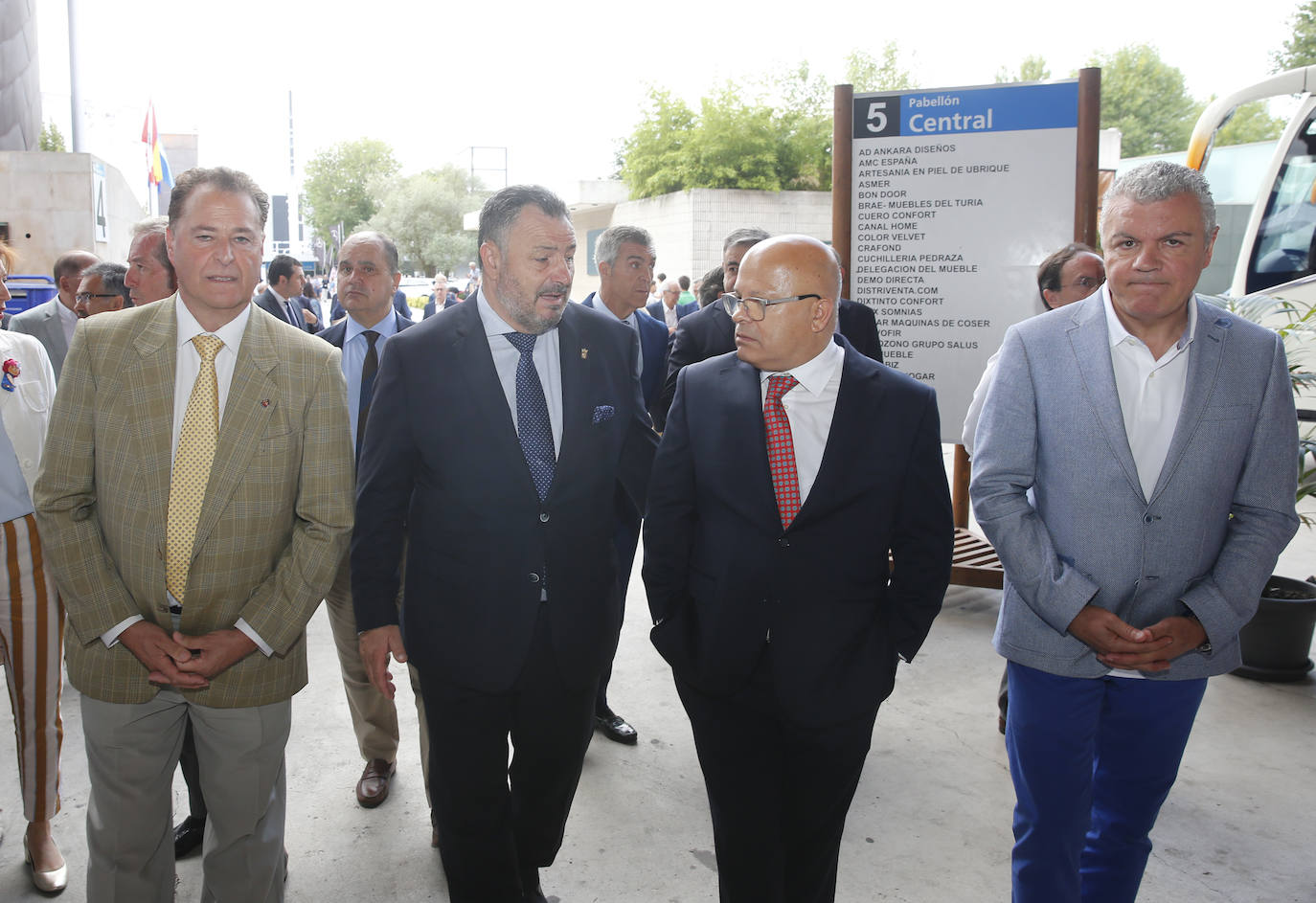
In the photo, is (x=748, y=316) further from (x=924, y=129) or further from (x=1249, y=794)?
(x=924, y=129)

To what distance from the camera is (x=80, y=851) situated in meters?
2.99

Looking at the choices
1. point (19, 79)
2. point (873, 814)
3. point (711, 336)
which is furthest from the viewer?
point (19, 79)

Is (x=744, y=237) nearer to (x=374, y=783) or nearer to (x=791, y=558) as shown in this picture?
(x=791, y=558)

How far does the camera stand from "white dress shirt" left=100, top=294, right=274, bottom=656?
2.18 meters

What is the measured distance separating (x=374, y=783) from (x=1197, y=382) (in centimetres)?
294

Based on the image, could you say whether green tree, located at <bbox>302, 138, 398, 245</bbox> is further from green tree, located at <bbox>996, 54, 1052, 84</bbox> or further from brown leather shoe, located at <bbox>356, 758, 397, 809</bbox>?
brown leather shoe, located at <bbox>356, 758, 397, 809</bbox>

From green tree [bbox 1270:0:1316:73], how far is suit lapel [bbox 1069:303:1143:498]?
1182 inches

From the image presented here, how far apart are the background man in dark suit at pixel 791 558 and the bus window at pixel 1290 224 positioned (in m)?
7.75

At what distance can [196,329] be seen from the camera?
2227 millimetres

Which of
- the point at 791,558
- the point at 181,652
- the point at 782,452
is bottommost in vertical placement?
the point at 181,652

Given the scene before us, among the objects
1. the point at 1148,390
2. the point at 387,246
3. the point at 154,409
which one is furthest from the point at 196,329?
the point at 1148,390

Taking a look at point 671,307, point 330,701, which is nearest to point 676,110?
point 671,307

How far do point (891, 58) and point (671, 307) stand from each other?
25802 millimetres

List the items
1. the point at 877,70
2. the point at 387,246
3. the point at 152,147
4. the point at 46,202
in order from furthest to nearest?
the point at 877,70 → the point at 152,147 → the point at 46,202 → the point at 387,246
